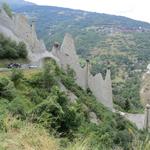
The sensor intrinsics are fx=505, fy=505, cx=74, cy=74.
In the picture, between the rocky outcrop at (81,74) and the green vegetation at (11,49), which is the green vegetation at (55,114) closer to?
the rocky outcrop at (81,74)

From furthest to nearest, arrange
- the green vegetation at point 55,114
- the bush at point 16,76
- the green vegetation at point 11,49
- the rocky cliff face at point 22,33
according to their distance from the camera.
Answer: the rocky cliff face at point 22,33 < the green vegetation at point 11,49 < the bush at point 16,76 < the green vegetation at point 55,114

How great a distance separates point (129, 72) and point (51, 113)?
11208 cm

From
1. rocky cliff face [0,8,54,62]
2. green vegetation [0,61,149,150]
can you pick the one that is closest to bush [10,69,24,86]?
green vegetation [0,61,149,150]

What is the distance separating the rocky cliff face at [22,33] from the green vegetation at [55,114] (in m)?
3.67

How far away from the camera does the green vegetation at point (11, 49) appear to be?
35.0 metres

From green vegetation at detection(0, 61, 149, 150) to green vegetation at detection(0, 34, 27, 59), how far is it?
3084 mm

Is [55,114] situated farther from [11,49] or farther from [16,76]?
[11,49]

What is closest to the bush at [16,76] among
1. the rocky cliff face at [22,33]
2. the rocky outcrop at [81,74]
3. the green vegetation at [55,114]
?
the green vegetation at [55,114]

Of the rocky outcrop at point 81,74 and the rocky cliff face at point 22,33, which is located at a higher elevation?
the rocky cliff face at point 22,33

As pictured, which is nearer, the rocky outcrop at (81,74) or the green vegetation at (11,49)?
the green vegetation at (11,49)

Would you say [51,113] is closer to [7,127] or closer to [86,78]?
[7,127]

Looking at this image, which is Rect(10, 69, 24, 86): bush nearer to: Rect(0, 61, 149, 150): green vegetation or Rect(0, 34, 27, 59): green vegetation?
Rect(0, 61, 149, 150): green vegetation

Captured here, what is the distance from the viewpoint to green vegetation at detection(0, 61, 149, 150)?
9.05m

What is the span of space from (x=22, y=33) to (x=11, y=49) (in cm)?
600
